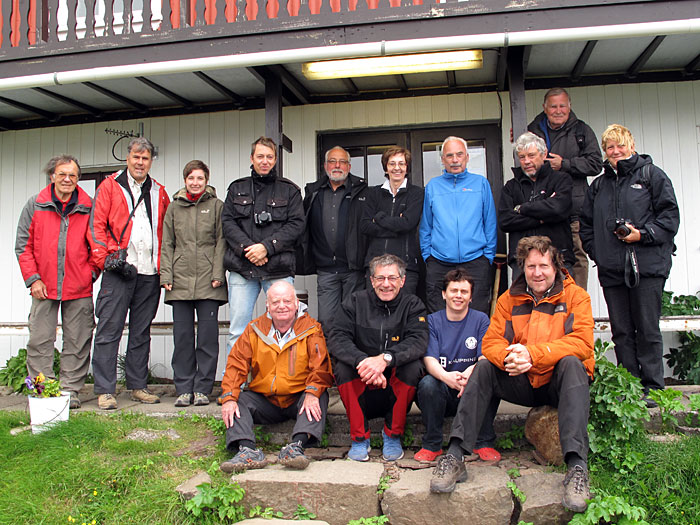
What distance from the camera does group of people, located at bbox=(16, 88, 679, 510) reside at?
10.9 feet

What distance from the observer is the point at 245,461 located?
11.0ft

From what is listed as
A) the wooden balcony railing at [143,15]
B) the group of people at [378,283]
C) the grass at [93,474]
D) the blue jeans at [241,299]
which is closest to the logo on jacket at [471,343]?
the group of people at [378,283]

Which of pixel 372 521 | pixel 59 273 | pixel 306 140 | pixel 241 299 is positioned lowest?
pixel 372 521

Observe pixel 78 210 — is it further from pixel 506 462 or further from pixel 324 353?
pixel 506 462

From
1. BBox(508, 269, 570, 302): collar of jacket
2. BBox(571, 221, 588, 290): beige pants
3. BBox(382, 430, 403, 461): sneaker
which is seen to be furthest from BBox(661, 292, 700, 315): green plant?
BBox(382, 430, 403, 461): sneaker

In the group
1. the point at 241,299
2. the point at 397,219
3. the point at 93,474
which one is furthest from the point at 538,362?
the point at 93,474


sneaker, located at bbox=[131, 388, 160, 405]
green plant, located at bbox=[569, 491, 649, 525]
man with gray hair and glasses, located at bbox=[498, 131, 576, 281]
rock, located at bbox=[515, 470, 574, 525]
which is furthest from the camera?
sneaker, located at bbox=[131, 388, 160, 405]

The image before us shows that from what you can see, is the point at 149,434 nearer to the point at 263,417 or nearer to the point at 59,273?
the point at 263,417

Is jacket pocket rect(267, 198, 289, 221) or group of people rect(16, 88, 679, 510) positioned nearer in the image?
group of people rect(16, 88, 679, 510)

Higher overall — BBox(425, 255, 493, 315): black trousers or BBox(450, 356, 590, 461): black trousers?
BBox(425, 255, 493, 315): black trousers

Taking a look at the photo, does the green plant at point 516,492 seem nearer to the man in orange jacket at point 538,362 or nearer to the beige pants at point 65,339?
the man in orange jacket at point 538,362

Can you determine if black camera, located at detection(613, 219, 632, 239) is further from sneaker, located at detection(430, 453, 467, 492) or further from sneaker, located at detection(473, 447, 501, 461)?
sneaker, located at detection(430, 453, 467, 492)

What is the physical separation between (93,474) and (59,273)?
6.19 feet

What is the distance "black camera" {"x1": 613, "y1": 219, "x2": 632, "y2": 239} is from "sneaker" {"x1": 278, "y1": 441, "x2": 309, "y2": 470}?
7.90 feet
